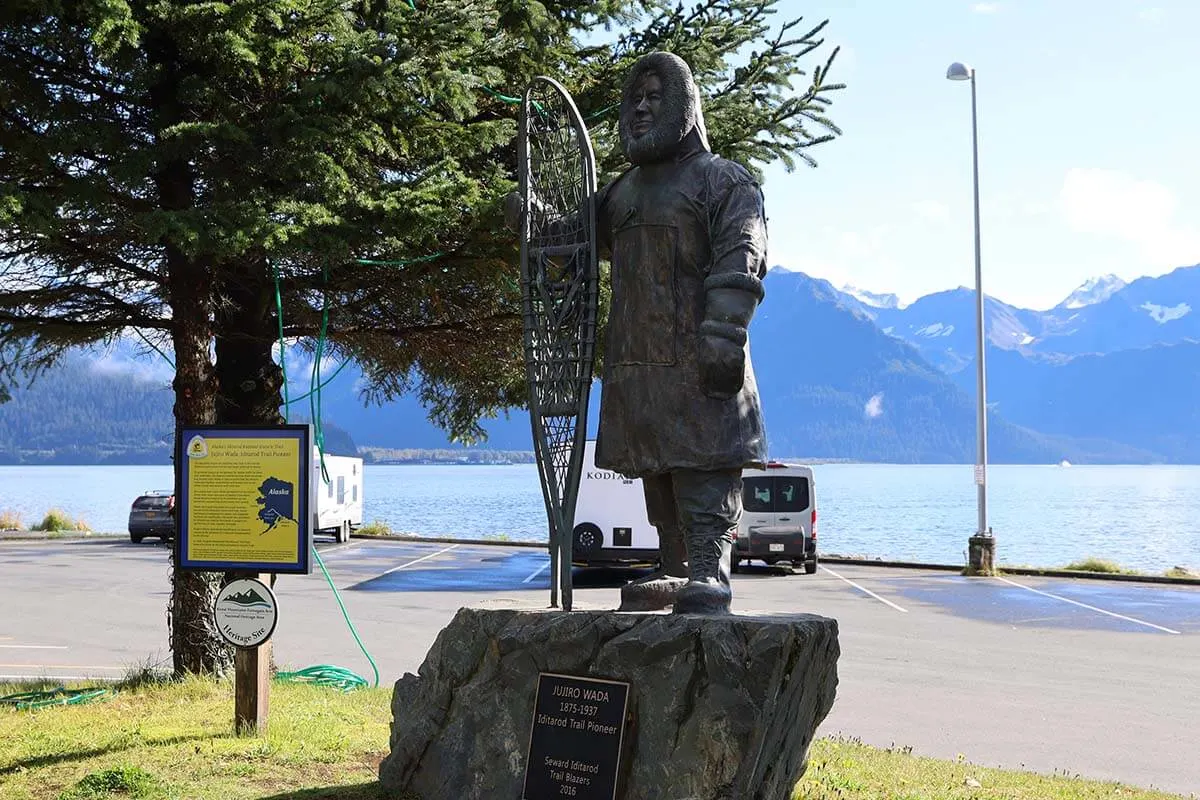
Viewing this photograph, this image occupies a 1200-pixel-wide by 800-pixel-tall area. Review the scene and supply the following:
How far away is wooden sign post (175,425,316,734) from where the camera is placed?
7496mm

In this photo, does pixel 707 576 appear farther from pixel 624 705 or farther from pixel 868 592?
pixel 868 592

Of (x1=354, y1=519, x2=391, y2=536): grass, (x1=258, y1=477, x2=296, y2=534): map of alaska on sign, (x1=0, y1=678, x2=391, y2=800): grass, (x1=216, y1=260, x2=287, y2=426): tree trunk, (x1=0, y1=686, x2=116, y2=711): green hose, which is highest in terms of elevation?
(x1=216, y1=260, x2=287, y2=426): tree trunk

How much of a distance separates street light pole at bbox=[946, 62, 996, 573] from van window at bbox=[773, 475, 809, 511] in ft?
9.85

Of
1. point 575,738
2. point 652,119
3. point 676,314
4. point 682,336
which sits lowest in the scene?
point 575,738

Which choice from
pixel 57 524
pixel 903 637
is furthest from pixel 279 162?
pixel 57 524

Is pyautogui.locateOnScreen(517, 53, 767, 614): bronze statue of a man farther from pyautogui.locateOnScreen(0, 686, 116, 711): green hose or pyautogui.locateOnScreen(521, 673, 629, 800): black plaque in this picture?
pyautogui.locateOnScreen(0, 686, 116, 711): green hose

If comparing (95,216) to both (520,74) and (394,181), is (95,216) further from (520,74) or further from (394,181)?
(520,74)

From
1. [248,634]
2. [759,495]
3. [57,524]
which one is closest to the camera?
[248,634]

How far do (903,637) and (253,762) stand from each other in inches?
362

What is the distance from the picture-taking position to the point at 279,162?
8.09 metres

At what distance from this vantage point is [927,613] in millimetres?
16703

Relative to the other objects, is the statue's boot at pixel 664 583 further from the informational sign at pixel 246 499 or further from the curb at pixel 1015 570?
the curb at pixel 1015 570

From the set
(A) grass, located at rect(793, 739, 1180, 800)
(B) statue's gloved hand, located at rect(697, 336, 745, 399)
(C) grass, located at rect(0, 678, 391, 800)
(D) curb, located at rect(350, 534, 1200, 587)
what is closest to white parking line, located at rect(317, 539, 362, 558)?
(D) curb, located at rect(350, 534, 1200, 587)

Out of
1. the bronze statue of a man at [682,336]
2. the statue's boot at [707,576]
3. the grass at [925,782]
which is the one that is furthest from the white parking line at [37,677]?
the statue's boot at [707,576]
